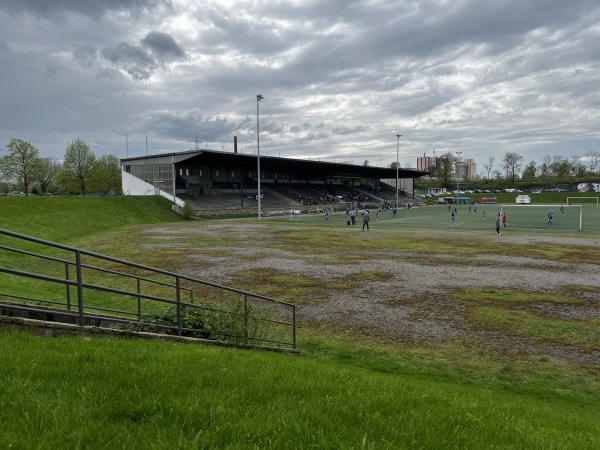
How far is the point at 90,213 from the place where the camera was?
49.0 m

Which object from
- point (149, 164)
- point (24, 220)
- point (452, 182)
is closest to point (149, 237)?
point (24, 220)

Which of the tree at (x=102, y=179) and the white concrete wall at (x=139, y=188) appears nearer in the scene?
the white concrete wall at (x=139, y=188)

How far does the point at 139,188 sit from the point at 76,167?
12763mm

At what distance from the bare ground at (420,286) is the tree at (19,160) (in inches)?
2309

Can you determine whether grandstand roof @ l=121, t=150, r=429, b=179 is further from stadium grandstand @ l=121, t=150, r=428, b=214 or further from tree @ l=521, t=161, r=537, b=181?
tree @ l=521, t=161, r=537, b=181

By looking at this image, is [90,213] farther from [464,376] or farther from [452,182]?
[452,182]

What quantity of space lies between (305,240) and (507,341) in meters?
23.2

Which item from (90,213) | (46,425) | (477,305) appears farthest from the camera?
(90,213)

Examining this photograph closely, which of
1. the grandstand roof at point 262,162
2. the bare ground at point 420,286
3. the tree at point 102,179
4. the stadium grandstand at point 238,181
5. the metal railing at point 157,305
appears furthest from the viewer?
the tree at point 102,179

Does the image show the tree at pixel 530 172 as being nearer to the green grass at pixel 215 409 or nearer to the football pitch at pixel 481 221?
the football pitch at pixel 481 221

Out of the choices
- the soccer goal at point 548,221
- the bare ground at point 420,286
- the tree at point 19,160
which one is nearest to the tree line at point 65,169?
the tree at point 19,160

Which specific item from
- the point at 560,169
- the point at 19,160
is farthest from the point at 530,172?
the point at 19,160

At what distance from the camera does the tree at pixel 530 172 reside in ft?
502

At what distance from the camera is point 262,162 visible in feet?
252
